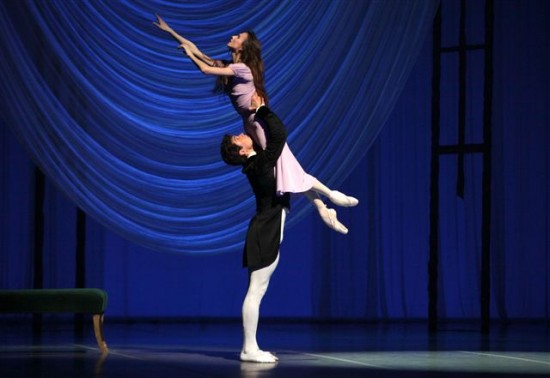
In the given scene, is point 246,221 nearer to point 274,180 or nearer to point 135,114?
point 135,114

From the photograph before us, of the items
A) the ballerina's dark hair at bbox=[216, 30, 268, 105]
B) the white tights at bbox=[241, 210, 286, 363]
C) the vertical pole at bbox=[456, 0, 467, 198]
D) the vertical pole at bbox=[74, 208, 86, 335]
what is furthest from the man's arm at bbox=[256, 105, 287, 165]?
the vertical pole at bbox=[456, 0, 467, 198]

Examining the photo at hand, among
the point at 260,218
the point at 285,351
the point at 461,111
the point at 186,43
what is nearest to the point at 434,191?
the point at 461,111

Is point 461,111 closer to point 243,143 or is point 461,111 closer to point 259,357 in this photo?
point 243,143

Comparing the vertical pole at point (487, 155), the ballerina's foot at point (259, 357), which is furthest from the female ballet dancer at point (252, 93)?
the vertical pole at point (487, 155)

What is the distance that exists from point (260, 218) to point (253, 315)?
491 mm

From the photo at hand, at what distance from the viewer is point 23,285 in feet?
32.5

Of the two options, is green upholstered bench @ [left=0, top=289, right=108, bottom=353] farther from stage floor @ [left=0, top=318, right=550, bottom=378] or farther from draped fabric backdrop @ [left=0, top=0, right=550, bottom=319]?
draped fabric backdrop @ [left=0, top=0, right=550, bottom=319]

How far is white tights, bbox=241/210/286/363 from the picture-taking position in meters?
5.92

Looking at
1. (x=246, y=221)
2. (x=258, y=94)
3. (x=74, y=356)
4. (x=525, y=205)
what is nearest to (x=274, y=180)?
(x=258, y=94)

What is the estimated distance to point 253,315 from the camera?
595 cm

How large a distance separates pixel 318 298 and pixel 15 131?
383 cm

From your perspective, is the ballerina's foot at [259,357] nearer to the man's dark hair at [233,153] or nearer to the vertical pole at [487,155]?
the man's dark hair at [233,153]

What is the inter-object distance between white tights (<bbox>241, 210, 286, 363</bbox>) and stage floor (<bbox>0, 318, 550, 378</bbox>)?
4.5 inches

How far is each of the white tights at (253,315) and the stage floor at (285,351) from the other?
11cm
